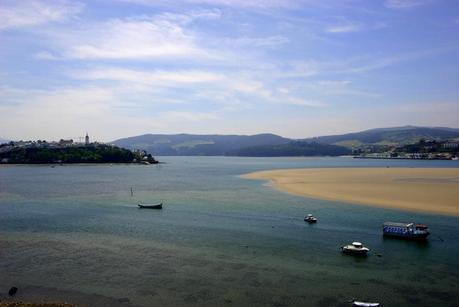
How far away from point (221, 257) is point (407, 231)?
19902mm

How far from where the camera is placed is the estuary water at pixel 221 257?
27.4 meters

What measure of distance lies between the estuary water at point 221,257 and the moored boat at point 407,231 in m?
1.02

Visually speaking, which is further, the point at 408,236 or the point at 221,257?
the point at 408,236

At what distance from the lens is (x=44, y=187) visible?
302 ft

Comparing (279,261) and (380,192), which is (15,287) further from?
(380,192)

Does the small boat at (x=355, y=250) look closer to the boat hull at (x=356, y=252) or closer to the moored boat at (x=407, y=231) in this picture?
the boat hull at (x=356, y=252)

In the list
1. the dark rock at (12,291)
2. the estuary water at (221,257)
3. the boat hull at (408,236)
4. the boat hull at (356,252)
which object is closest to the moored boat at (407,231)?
the boat hull at (408,236)

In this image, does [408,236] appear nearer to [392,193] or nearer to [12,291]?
[392,193]

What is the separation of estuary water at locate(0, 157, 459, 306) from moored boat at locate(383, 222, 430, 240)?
1.02 m

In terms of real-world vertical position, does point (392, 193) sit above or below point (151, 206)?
above

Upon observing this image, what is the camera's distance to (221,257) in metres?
35.8

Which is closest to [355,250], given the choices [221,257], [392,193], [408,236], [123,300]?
[408,236]

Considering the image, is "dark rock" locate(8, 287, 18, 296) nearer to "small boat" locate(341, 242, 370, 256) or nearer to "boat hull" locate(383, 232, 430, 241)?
"small boat" locate(341, 242, 370, 256)

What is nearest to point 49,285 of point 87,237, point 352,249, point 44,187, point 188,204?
point 87,237
